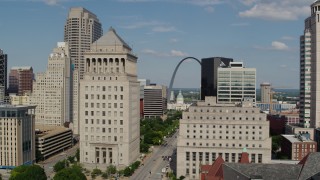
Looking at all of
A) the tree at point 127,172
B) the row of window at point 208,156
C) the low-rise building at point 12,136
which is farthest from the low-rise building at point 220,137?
the low-rise building at point 12,136

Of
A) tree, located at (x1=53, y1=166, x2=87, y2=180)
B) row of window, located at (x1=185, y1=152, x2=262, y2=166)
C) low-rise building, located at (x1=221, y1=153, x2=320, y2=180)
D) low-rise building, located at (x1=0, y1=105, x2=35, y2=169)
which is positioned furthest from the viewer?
low-rise building, located at (x1=0, y1=105, x2=35, y2=169)

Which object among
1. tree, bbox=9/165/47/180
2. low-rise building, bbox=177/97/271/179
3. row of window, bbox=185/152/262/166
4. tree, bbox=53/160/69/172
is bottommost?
tree, bbox=53/160/69/172

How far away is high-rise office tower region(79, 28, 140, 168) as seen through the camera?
621ft

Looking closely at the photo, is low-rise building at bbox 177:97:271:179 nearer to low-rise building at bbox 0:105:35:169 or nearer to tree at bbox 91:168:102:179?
tree at bbox 91:168:102:179

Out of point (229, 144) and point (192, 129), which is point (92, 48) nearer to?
point (192, 129)

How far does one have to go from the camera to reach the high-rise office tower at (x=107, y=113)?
621ft

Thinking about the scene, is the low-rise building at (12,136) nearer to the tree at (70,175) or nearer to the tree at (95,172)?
the tree at (95,172)

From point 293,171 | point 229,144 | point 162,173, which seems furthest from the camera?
point 162,173

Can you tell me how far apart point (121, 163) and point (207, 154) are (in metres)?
42.8

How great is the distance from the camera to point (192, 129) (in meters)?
173

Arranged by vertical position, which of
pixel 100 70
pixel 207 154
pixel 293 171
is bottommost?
pixel 207 154

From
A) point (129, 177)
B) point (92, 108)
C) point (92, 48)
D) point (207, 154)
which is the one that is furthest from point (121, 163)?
point (92, 48)

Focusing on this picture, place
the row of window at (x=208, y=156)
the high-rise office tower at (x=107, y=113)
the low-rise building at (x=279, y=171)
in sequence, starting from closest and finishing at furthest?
the low-rise building at (x=279, y=171)
the row of window at (x=208, y=156)
the high-rise office tower at (x=107, y=113)

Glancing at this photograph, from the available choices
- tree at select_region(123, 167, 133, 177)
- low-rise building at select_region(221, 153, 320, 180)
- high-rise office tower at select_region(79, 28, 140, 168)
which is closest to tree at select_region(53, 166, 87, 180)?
tree at select_region(123, 167, 133, 177)
